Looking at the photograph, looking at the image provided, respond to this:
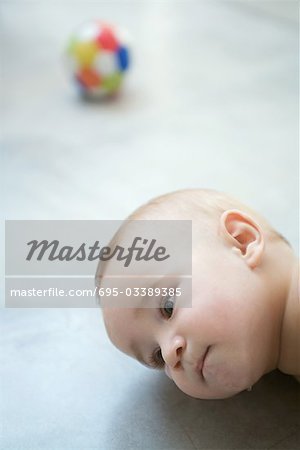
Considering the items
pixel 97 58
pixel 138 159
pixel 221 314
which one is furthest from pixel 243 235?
pixel 97 58

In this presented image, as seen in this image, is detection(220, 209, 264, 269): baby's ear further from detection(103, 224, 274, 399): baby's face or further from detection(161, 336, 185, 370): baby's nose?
detection(161, 336, 185, 370): baby's nose

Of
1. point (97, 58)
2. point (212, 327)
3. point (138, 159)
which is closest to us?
point (212, 327)

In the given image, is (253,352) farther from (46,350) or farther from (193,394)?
(46,350)

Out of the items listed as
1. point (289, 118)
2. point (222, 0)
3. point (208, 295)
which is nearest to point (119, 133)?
point (289, 118)

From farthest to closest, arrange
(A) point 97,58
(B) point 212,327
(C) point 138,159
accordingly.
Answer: (A) point 97,58 < (C) point 138,159 < (B) point 212,327

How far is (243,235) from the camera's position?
78 cm

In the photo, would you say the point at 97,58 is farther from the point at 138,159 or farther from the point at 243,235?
the point at 243,235

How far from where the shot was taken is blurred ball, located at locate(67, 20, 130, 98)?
1.60 meters

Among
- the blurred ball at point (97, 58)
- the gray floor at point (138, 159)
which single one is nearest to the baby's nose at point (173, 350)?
the gray floor at point (138, 159)

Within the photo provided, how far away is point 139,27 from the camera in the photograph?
2.15 m

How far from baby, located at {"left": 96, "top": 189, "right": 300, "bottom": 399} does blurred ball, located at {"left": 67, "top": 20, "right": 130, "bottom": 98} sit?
0.88 m

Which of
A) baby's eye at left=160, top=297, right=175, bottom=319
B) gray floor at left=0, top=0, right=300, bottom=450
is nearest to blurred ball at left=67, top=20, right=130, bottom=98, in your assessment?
gray floor at left=0, top=0, right=300, bottom=450

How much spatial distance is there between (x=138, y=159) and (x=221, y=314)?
2.32ft

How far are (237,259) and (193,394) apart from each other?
174 mm
